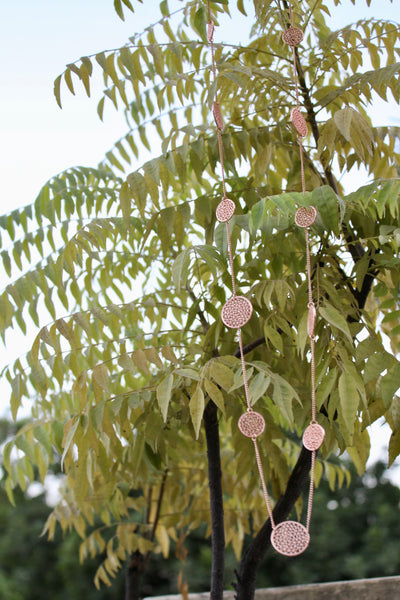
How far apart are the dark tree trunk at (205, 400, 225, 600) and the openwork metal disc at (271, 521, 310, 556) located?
343 mm

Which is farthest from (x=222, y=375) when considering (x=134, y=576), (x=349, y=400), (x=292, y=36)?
(x=134, y=576)

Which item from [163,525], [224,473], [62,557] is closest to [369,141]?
[224,473]

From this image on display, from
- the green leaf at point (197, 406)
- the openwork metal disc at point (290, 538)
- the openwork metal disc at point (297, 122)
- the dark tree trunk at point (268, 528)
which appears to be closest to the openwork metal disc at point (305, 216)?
the openwork metal disc at point (297, 122)

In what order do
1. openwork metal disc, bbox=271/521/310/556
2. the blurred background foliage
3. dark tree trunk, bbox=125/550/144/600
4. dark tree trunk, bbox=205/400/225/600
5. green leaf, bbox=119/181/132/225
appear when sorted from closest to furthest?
1. openwork metal disc, bbox=271/521/310/556
2. green leaf, bbox=119/181/132/225
3. dark tree trunk, bbox=205/400/225/600
4. dark tree trunk, bbox=125/550/144/600
5. the blurred background foliage

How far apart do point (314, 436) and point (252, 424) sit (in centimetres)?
8

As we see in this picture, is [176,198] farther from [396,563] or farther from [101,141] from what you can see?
[396,563]

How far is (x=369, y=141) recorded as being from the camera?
924mm

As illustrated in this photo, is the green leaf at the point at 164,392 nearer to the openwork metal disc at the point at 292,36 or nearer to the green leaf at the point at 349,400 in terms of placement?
the green leaf at the point at 349,400

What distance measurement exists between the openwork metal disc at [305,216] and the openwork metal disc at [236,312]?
11 centimetres

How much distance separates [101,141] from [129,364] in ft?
6.35

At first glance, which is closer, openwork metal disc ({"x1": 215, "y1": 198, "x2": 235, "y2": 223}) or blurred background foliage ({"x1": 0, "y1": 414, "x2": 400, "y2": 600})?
openwork metal disc ({"x1": 215, "y1": 198, "x2": 235, "y2": 223})

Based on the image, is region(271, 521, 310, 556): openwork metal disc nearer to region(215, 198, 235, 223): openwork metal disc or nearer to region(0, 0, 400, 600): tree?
region(0, 0, 400, 600): tree

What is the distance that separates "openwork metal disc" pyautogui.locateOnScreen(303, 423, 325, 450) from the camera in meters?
0.71

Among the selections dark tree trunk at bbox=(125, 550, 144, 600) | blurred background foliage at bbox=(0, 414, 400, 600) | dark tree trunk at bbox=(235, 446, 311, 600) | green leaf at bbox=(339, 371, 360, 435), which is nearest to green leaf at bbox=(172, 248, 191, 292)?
green leaf at bbox=(339, 371, 360, 435)
